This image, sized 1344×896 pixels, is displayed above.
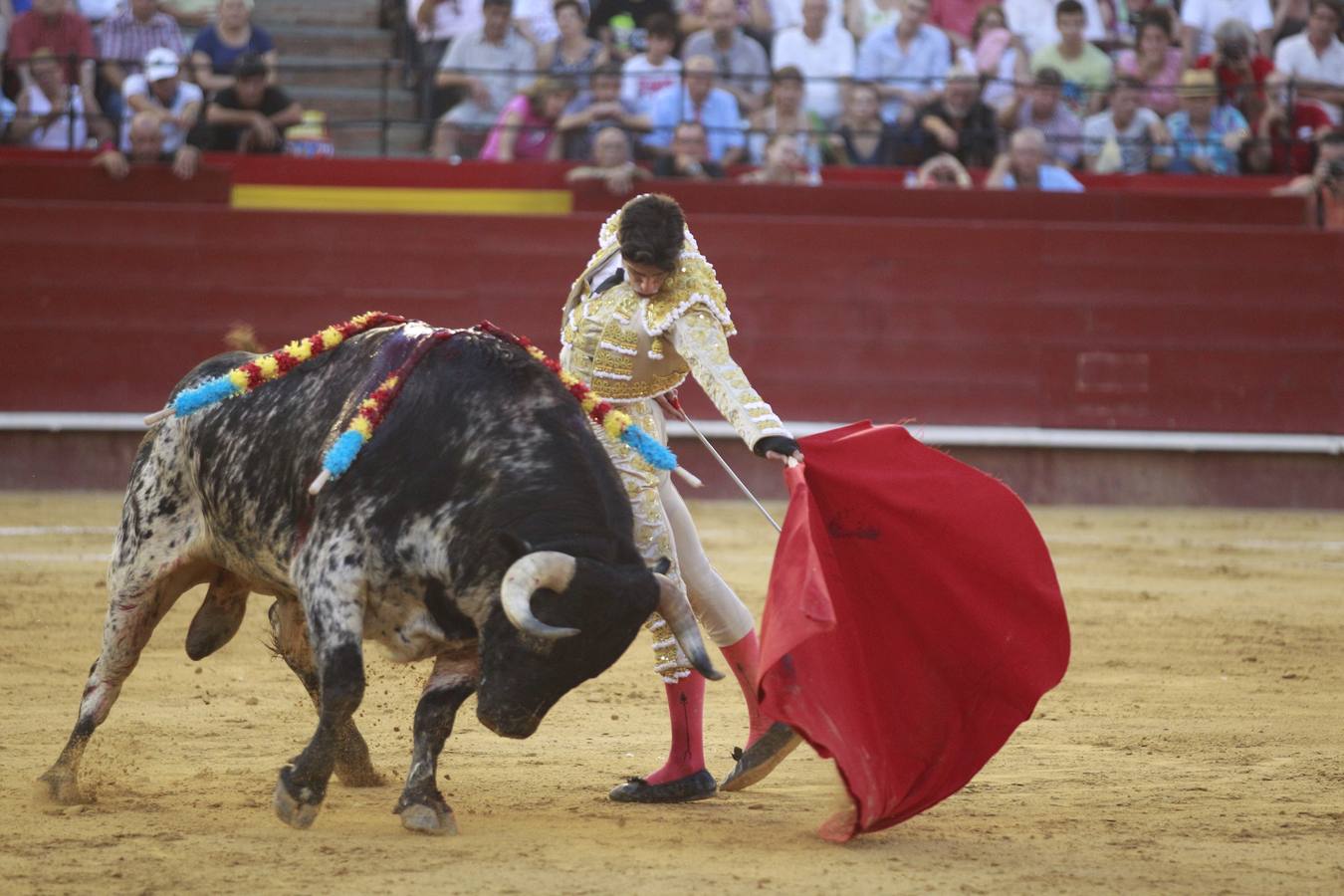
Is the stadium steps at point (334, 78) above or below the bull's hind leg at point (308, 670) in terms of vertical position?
above

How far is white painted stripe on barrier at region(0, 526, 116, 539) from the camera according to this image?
7145 mm

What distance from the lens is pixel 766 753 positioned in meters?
3.44

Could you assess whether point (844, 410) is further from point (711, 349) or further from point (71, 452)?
point (711, 349)

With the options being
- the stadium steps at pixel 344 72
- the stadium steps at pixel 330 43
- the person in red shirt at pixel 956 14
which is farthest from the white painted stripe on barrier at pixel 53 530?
the person in red shirt at pixel 956 14

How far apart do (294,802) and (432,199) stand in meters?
5.91

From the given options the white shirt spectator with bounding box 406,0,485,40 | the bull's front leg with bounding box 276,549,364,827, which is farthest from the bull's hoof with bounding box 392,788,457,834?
the white shirt spectator with bounding box 406,0,485,40

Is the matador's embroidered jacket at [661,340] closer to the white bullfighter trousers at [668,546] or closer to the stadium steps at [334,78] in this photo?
the white bullfighter trousers at [668,546]

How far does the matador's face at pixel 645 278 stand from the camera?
340 centimetres

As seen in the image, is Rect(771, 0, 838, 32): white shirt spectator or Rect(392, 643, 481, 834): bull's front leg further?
Rect(771, 0, 838, 32): white shirt spectator

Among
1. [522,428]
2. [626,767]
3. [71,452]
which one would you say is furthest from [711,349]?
[71,452]

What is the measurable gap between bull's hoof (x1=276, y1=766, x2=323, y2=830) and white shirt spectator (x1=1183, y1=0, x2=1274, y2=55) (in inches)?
298

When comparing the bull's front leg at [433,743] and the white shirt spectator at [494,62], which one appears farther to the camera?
the white shirt spectator at [494,62]

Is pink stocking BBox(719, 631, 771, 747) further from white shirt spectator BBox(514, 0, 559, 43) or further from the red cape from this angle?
white shirt spectator BBox(514, 0, 559, 43)

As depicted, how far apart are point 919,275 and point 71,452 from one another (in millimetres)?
3991
